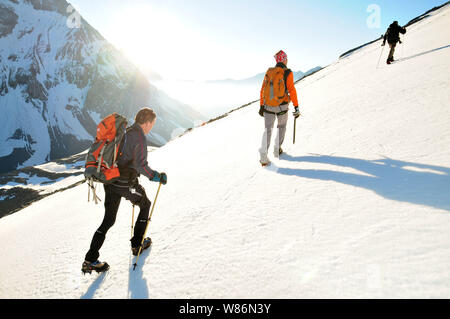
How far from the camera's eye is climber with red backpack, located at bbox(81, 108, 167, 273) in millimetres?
2945

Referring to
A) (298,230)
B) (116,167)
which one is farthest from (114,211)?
(298,230)

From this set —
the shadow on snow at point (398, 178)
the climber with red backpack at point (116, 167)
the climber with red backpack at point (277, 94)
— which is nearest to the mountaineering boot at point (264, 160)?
the climber with red backpack at point (277, 94)

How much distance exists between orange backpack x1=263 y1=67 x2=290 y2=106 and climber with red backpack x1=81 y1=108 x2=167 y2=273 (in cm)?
→ 309

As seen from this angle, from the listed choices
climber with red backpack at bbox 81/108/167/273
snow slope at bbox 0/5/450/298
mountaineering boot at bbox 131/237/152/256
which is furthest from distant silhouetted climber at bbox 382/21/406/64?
mountaineering boot at bbox 131/237/152/256

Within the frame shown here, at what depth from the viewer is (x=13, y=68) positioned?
634 ft

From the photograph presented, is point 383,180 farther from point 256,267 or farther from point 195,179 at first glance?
point 195,179

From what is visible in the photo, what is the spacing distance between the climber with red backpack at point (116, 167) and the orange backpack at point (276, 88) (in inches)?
122

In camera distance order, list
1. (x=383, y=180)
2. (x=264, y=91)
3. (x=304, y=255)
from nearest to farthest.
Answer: (x=304, y=255)
(x=383, y=180)
(x=264, y=91)

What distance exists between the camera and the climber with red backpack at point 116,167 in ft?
9.66

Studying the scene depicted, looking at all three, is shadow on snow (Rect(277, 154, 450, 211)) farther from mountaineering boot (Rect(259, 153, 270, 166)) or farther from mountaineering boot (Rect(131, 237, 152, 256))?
mountaineering boot (Rect(131, 237, 152, 256))

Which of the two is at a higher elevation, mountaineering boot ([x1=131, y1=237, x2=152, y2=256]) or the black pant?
the black pant
